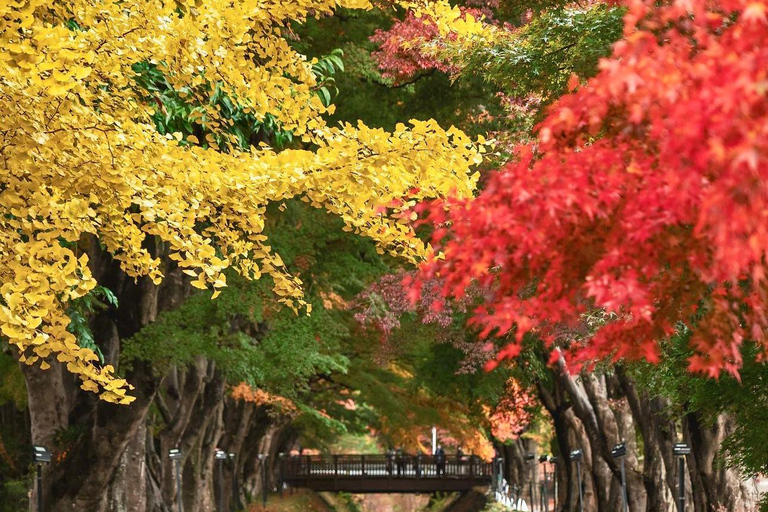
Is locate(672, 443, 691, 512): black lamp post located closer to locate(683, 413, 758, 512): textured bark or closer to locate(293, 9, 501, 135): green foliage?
locate(683, 413, 758, 512): textured bark

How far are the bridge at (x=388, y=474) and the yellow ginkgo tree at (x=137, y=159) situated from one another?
Result: 45.5m

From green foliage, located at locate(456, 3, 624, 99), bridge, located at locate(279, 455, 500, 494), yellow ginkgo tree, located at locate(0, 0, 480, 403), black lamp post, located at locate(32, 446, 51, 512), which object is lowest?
black lamp post, located at locate(32, 446, 51, 512)

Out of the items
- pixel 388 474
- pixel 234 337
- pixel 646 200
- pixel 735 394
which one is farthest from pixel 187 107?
pixel 388 474

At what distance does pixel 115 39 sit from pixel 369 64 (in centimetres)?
900

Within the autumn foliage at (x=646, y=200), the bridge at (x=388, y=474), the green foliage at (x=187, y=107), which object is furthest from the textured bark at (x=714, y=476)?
the bridge at (x=388, y=474)

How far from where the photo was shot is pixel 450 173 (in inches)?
364

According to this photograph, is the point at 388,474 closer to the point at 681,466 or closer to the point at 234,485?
the point at 234,485

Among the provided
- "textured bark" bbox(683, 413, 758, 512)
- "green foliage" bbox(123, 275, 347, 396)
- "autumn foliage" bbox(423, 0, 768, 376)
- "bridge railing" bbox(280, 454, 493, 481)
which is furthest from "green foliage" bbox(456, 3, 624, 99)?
"bridge railing" bbox(280, 454, 493, 481)

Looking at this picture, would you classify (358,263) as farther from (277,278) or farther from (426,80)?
(277,278)

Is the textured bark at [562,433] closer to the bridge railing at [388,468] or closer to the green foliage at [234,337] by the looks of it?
the green foliage at [234,337]

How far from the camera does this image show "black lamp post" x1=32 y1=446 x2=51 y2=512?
14.7 metres

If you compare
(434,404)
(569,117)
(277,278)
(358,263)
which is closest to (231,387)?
(434,404)

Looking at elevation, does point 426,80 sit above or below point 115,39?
above

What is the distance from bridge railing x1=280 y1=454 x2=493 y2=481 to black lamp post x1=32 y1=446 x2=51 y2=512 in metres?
40.7
